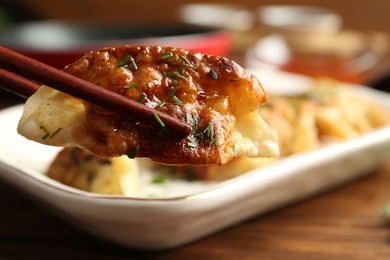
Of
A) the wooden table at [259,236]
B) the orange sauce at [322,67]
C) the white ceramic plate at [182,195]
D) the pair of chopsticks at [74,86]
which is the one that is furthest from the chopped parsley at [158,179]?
the orange sauce at [322,67]

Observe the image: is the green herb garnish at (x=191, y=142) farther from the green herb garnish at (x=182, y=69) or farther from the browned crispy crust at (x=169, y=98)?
the green herb garnish at (x=182, y=69)

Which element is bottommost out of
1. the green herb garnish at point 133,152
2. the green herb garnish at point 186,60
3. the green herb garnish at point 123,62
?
the green herb garnish at point 133,152

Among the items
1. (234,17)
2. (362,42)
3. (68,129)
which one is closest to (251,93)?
(68,129)

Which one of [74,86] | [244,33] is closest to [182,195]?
[74,86]

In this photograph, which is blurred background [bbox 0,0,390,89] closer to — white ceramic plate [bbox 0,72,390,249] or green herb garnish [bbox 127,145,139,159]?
white ceramic plate [bbox 0,72,390,249]

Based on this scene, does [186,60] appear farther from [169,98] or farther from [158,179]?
[158,179]

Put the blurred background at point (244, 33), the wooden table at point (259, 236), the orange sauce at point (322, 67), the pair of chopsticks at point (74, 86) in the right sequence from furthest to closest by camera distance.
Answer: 1. the orange sauce at point (322, 67)
2. the blurred background at point (244, 33)
3. the wooden table at point (259, 236)
4. the pair of chopsticks at point (74, 86)

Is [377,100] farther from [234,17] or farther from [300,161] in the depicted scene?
[234,17]

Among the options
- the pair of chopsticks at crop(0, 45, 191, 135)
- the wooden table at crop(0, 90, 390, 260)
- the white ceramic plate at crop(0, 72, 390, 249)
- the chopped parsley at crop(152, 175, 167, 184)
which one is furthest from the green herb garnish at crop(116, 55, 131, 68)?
the chopped parsley at crop(152, 175, 167, 184)
